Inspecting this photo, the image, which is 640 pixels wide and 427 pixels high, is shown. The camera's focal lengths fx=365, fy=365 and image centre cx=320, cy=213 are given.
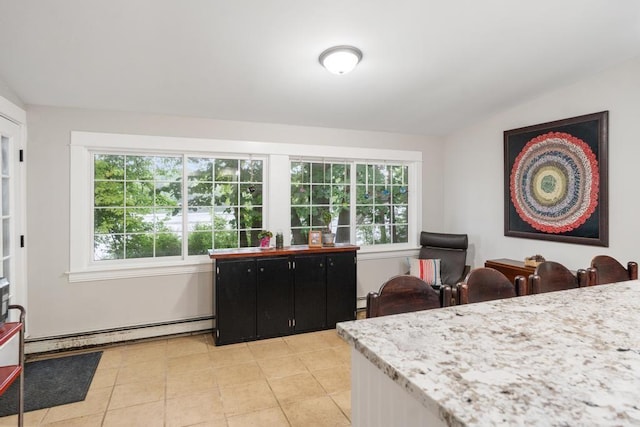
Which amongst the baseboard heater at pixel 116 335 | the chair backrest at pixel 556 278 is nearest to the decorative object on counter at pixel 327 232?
the baseboard heater at pixel 116 335

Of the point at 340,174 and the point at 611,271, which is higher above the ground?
the point at 340,174

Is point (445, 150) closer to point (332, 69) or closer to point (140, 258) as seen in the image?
point (332, 69)

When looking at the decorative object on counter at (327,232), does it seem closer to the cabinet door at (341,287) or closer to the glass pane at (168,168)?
the cabinet door at (341,287)

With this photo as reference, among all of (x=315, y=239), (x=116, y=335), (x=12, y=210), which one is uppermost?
(x=12, y=210)

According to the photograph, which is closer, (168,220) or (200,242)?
(168,220)

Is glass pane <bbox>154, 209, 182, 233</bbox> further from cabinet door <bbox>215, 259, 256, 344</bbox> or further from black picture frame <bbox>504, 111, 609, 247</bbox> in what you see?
black picture frame <bbox>504, 111, 609, 247</bbox>

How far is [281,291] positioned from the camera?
3.68m

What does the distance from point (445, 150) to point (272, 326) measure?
324 centimetres

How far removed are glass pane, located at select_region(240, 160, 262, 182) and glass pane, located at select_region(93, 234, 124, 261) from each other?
1.36 meters

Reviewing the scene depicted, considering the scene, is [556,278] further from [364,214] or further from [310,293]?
[364,214]

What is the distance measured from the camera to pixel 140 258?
3652 millimetres

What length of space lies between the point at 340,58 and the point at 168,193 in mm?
2216

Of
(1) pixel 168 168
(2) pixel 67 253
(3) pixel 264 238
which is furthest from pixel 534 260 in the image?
(2) pixel 67 253

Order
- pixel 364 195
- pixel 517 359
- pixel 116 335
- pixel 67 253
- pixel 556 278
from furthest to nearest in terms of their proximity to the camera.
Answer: pixel 364 195 < pixel 116 335 < pixel 67 253 < pixel 556 278 < pixel 517 359
